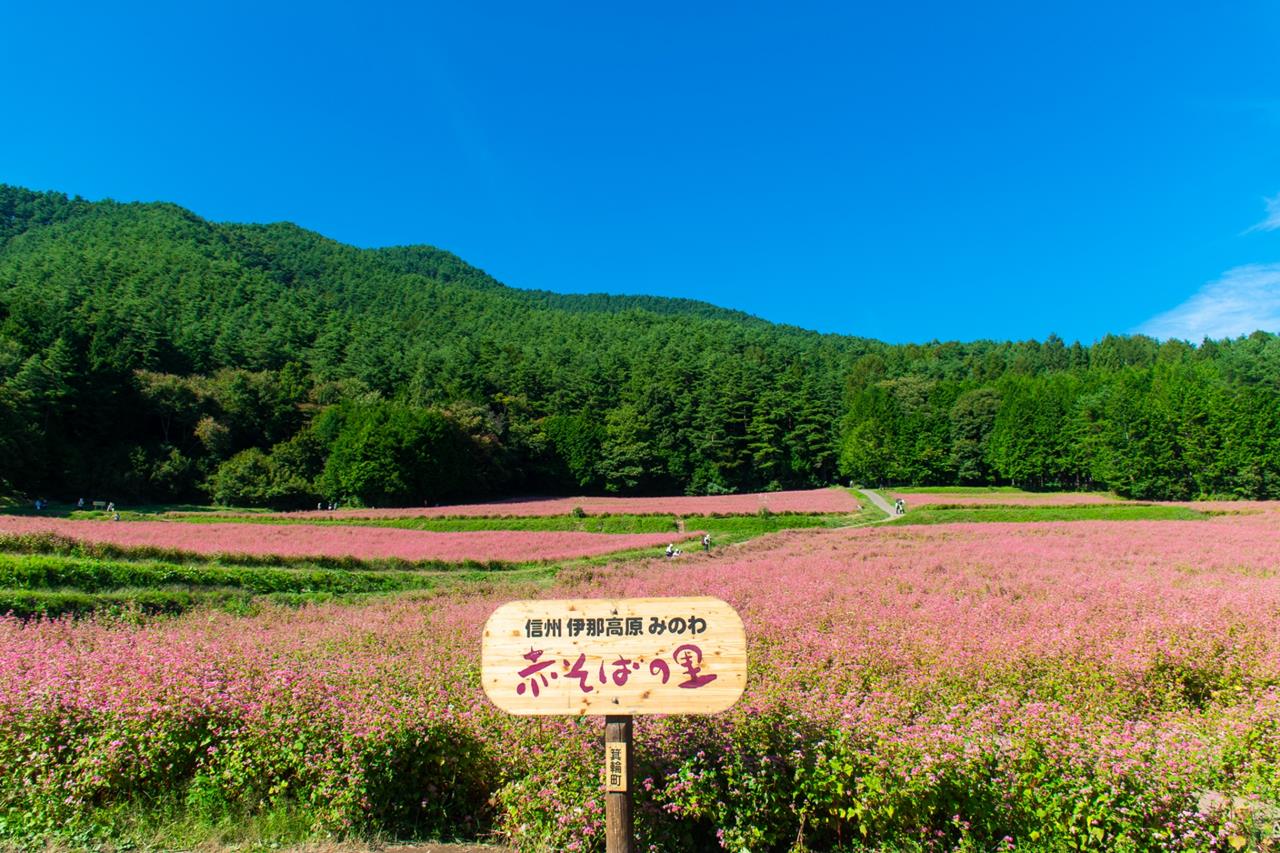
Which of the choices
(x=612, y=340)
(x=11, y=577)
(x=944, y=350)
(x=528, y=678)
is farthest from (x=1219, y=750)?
(x=944, y=350)

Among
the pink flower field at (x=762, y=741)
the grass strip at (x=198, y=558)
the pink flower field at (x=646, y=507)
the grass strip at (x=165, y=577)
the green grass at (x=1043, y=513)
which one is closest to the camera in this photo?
the pink flower field at (x=762, y=741)

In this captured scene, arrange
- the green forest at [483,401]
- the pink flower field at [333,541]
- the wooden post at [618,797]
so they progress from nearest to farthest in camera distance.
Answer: the wooden post at [618,797] < the pink flower field at [333,541] < the green forest at [483,401]

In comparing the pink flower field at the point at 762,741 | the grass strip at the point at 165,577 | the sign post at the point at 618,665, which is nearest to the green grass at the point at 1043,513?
the grass strip at the point at 165,577

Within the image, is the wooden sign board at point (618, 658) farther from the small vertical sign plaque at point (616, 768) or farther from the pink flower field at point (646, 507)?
the pink flower field at point (646, 507)

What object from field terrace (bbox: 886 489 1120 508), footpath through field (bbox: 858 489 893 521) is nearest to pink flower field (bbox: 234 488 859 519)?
footpath through field (bbox: 858 489 893 521)

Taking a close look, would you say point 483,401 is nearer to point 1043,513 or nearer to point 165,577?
point 1043,513

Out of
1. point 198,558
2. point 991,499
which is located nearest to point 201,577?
point 198,558

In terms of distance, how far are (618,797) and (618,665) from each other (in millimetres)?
719

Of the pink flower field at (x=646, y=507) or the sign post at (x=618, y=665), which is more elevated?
the sign post at (x=618, y=665)

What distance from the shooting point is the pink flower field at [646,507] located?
44.8 m

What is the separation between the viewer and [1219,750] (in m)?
3.99

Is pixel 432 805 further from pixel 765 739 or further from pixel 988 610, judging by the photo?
pixel 988 610

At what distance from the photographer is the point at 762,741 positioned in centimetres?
430

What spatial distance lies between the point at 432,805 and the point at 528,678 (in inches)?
66.3
